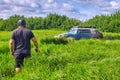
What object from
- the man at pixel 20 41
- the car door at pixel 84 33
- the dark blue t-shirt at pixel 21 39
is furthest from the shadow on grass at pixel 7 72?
the car door at pixel 84 33

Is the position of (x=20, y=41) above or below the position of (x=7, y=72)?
above

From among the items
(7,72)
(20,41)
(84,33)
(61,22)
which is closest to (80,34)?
(84,33)

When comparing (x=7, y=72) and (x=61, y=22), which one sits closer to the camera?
(x=7, y=72)

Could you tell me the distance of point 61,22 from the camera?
11094cm

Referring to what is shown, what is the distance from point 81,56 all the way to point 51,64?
152 inches

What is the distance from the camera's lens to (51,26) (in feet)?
365

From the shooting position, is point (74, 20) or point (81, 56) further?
point (74, 20)

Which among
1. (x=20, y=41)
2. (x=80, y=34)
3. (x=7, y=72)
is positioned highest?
(x=20, y=41)

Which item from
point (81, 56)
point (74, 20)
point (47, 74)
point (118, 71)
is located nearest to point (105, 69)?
point (118, 71)

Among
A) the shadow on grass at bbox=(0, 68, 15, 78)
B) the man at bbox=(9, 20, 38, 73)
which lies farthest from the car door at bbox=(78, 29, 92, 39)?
the man at bbox=(9, 20, 38, 73)

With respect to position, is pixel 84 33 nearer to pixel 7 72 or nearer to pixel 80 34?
pixel 80 34

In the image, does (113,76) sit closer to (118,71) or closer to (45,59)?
(118,71)

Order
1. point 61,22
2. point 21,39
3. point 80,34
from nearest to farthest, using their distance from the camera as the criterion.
→ point 21,39 < point 80,34 < point 61,22

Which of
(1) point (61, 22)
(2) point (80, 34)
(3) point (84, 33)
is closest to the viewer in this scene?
(2) point (80, 34)
